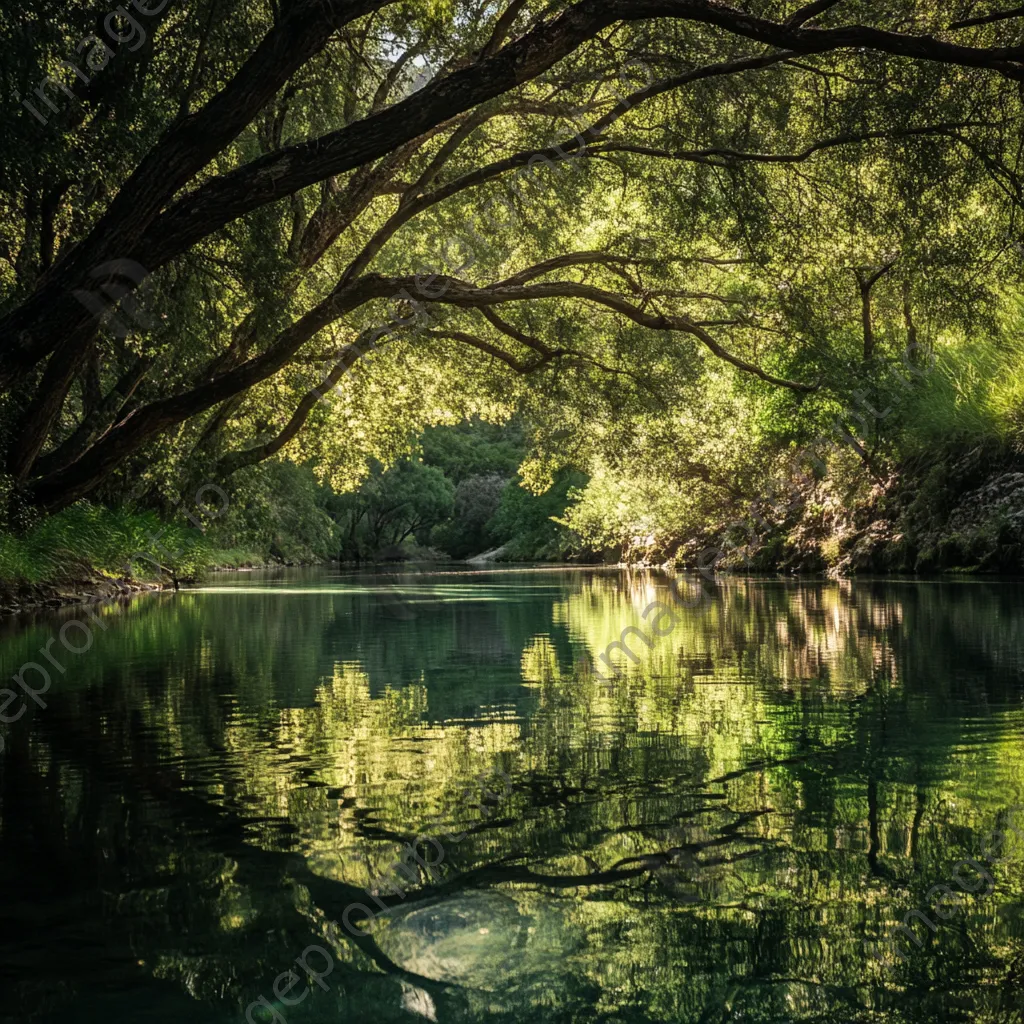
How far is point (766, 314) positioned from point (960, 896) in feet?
44.9

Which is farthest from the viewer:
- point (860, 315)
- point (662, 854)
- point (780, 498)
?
point (780, 498)

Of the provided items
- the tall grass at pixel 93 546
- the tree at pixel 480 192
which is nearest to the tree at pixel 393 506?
the tall grass at pixel 93 546

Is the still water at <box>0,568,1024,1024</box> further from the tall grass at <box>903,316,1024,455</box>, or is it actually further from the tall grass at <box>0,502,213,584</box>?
the tall grass at <box>903,316,1024,455</box>

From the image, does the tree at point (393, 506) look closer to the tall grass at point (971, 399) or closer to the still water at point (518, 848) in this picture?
the tall grass at point (971, 399)

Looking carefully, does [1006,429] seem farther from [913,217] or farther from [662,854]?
[662,854]

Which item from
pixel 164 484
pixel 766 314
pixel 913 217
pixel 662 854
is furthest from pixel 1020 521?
pixel 662 854

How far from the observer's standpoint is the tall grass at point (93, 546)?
17609 millimetres

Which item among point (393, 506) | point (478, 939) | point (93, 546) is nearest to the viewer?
point (478, 939)

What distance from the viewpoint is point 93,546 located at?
73.2 feet

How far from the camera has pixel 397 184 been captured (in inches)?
647

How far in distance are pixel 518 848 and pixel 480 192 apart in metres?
13.6

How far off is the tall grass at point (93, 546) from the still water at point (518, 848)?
9.18 m

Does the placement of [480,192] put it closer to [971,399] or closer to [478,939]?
[478,939]

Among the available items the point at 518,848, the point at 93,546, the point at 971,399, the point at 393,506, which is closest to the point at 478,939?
the point at 518,848
